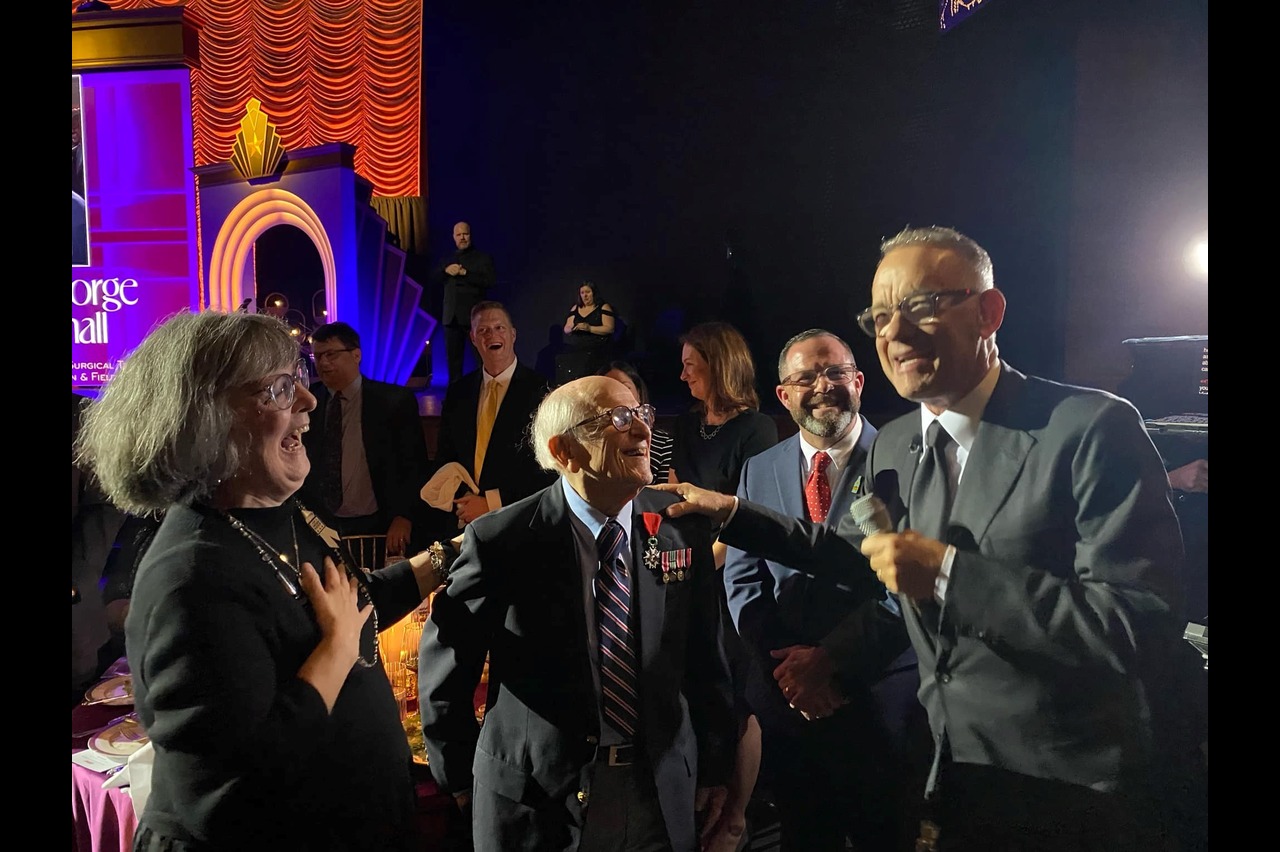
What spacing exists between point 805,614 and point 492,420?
46.7 inches

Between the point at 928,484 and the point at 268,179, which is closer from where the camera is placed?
the point at 928,484

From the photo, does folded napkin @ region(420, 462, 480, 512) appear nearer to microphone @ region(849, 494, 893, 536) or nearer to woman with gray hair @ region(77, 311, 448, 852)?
woman with gray hair @ region(77, 311, 448, 852)

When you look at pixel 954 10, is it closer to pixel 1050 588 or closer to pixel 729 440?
pixel 729 440

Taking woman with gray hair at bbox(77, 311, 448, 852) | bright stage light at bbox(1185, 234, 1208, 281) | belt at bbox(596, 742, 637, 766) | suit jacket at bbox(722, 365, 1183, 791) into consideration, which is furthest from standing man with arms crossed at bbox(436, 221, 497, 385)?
bright stage light at bbox(1185, 234, 1208, 281)

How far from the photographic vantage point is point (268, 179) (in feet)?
9.47

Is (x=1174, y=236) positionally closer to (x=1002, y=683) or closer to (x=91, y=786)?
(x=1002, y=683)

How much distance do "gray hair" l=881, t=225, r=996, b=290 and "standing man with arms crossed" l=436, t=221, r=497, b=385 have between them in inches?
51.4

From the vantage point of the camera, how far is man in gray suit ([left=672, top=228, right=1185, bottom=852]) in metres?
2.37

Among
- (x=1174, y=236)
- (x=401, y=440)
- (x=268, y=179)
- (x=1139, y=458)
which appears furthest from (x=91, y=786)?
(x=1174, y=236)

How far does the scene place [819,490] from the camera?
2.61m

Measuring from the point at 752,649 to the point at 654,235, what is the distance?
140cm

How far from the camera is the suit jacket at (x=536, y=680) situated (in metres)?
2.39

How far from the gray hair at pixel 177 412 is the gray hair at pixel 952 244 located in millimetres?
1862

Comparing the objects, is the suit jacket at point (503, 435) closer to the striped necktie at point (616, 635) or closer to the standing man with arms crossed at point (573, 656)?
the standing man with arms crossed at point (573, 656)
